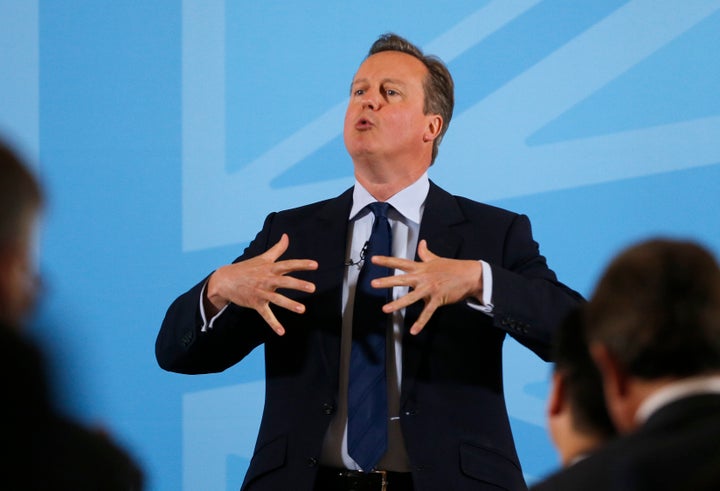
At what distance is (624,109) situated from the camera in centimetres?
342

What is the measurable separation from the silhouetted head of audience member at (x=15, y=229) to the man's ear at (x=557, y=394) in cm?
63

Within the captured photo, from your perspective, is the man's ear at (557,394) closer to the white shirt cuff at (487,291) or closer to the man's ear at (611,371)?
the man's ear at (611,371)

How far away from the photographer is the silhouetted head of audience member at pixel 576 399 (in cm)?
124

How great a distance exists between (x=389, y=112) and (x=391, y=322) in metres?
0.58

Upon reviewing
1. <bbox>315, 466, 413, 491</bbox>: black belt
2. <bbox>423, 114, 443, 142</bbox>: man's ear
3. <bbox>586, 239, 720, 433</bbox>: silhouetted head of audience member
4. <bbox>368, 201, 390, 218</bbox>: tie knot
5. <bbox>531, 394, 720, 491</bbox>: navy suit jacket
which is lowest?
<bbox>315, 466, 413, 491</bbox>: black belt

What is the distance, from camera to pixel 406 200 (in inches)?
104

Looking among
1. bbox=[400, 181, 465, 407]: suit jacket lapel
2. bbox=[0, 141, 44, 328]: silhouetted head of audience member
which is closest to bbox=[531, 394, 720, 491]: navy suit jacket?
bbox=[0, 141, 44, 328]: silhouetted head of audience member

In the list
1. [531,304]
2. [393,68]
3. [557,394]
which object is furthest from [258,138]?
[557,394]

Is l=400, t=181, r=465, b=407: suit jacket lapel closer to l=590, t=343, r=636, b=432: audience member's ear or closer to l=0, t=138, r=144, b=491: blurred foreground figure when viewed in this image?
l=590, t=343, r=636, b=432: audience member's ear

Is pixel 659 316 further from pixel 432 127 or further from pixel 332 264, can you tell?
pixel 432 127

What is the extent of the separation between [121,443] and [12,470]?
11cm

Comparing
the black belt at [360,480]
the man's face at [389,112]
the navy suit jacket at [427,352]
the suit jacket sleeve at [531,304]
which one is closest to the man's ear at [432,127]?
the man's face at [389,112]

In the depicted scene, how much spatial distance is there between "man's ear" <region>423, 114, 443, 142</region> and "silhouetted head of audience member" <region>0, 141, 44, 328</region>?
1929 mm

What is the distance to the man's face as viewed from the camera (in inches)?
106
